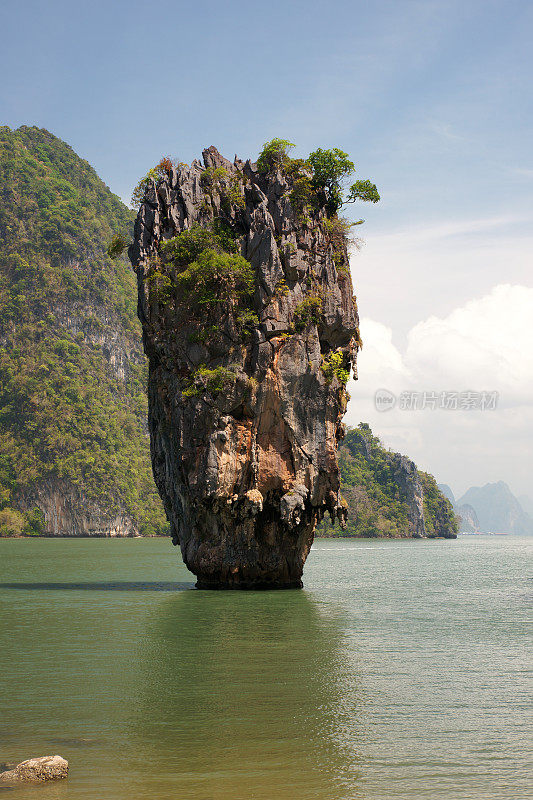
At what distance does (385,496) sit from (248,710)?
118053 mm

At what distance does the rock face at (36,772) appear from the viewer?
8711 millimetres

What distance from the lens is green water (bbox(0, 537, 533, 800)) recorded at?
360 inches

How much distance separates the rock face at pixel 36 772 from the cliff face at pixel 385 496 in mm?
110769

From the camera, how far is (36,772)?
8.73m

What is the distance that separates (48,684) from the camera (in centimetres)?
1348

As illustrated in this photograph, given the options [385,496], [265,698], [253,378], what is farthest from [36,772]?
[385,496]

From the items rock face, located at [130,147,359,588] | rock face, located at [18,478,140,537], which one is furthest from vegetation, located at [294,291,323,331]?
rock face, located at [18,478,140,537]

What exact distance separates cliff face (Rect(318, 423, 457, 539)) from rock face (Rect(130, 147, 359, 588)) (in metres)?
91.7

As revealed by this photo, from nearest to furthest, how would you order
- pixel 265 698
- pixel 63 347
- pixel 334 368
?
1. pixel 265 698
2. pixel 334 368
3. pixel 63 347

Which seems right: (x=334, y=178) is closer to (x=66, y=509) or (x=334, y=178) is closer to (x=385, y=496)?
(x=66, y=509)

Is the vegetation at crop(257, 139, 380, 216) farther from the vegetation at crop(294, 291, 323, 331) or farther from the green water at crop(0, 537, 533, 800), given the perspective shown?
the green water at crop(0, 537, 533, 800)

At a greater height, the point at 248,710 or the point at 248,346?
the point at 248,346

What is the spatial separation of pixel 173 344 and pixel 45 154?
447 ft

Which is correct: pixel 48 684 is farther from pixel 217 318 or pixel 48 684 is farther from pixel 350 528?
pixel 350 528
